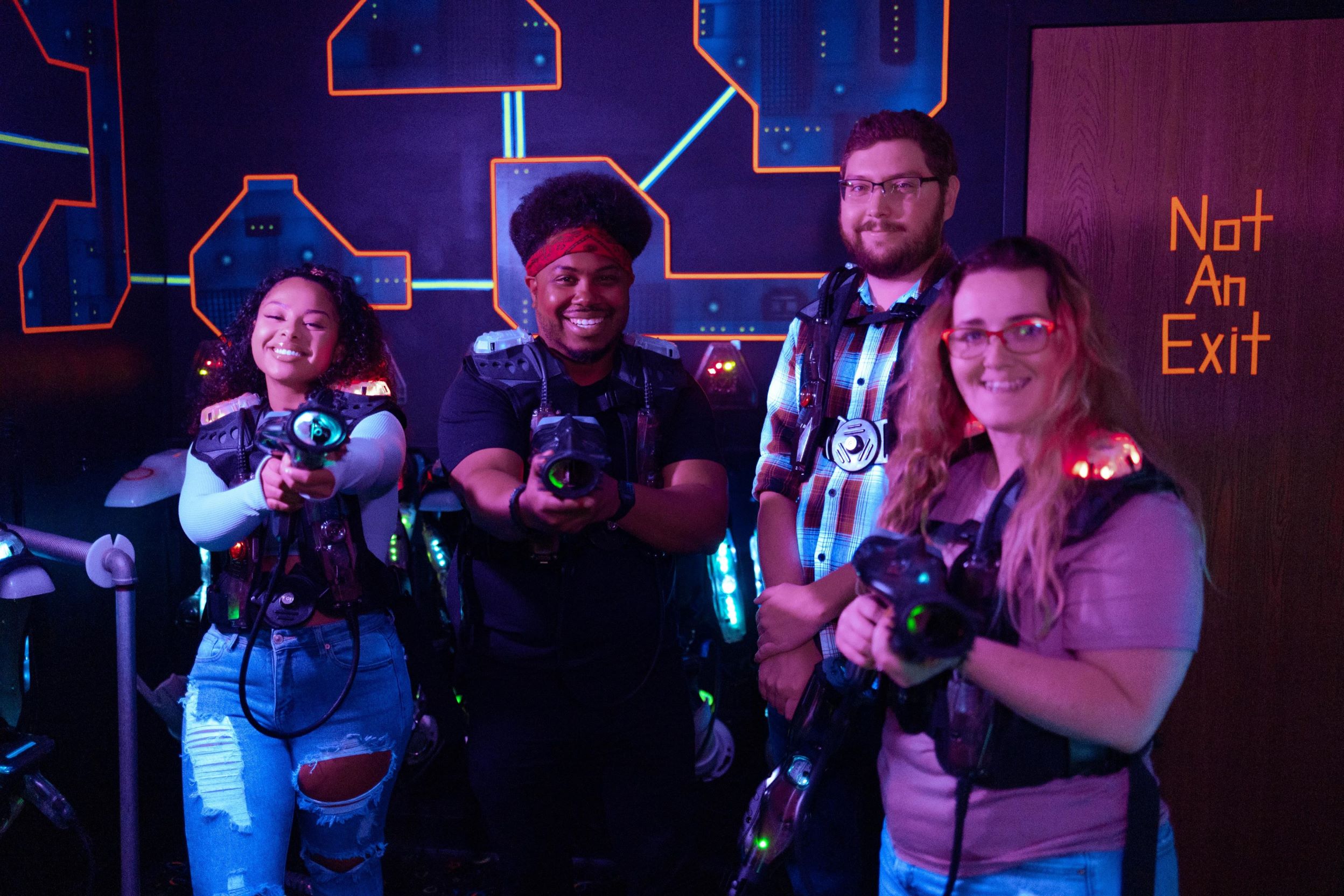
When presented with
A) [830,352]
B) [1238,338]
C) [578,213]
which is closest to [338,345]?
[578,213]

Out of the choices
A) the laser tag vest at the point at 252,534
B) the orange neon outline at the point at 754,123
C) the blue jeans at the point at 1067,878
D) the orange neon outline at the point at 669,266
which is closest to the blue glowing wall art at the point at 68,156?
the orange neon outline at the point at 669,266

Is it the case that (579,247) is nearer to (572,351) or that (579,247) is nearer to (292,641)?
(572,351)

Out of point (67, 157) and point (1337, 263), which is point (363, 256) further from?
point (1337, 263)

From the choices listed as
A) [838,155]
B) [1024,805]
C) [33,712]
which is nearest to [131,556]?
[33,712]

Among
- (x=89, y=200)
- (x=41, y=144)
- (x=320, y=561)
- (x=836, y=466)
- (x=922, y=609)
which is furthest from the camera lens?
(x=89, y=200)

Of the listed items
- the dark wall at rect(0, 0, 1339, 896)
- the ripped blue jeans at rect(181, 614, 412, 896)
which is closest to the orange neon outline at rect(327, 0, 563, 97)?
the dark wall at rect(0, 0, 1339, 896)

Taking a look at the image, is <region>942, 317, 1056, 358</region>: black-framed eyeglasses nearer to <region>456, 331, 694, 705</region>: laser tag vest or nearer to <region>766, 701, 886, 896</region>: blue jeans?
<region>456, 331, 694, 705</region>: laser tag vest

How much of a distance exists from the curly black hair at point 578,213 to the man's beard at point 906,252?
45cm

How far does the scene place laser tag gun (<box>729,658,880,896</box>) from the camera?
169 centimetres

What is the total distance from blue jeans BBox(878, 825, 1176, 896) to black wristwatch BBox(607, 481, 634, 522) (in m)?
0.76

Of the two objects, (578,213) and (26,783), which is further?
(26,783)

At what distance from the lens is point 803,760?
171cm

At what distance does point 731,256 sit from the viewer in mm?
3156

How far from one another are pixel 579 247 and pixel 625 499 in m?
0.52
